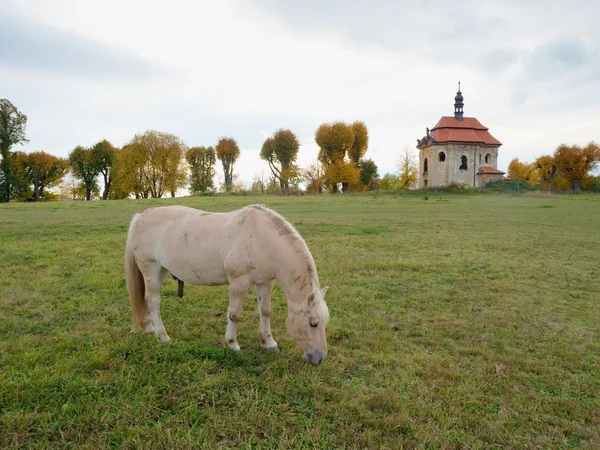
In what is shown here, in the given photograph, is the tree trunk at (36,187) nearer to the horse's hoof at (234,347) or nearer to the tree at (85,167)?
the tree at (85,167)

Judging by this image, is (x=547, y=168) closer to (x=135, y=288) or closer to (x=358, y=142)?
(x=358, y=142)

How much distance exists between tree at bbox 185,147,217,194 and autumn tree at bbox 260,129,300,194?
29.9 ft

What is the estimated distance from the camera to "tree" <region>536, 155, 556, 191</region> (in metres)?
67.0

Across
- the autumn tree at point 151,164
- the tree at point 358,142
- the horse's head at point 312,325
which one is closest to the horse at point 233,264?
the horse's head at point 312,325

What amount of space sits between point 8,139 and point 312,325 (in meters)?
56.5

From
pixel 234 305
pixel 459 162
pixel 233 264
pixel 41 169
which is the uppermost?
pixel 459 162

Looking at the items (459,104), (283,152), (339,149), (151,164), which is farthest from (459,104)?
(151,164)

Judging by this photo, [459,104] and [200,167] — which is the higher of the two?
[459,104]

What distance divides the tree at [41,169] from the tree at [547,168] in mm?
80233

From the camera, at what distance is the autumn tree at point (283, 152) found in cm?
6097

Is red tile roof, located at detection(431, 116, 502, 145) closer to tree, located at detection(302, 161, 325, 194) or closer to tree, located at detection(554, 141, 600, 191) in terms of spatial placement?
tree, located at detection(554, 141, 600, 191)

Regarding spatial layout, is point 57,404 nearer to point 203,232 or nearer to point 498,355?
point 203,232

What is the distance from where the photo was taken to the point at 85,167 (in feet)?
179

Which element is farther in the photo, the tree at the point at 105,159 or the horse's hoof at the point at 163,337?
the tree at the point at 105,159
